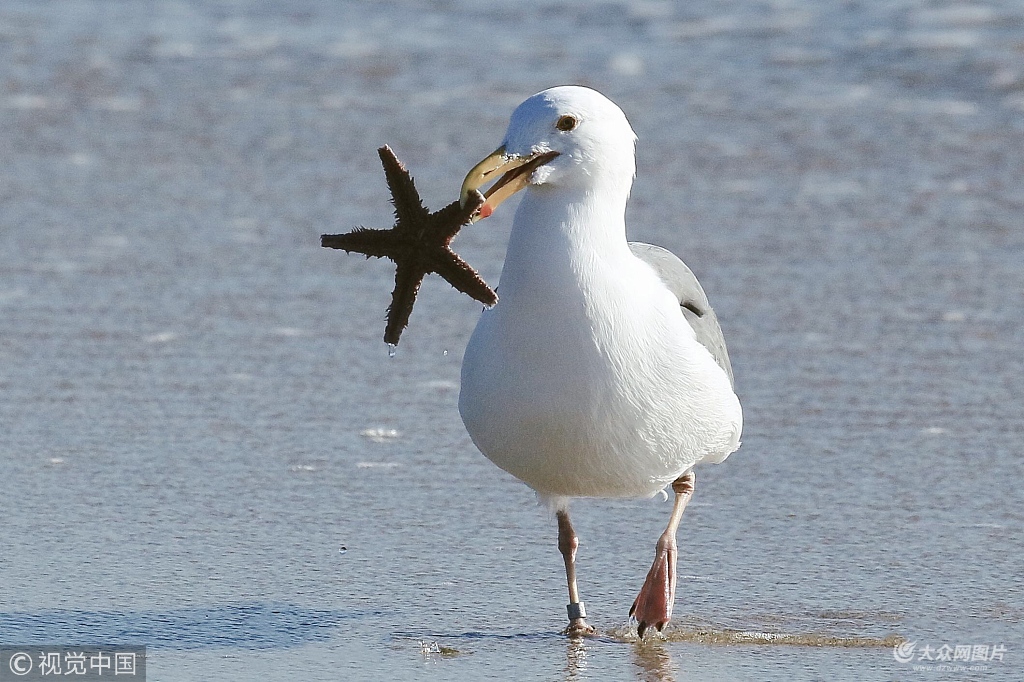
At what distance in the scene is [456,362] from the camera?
645cm

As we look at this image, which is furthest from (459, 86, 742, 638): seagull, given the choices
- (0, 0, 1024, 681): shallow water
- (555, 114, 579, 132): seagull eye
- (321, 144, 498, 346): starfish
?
(0, 0, 1024, 681): shallow water

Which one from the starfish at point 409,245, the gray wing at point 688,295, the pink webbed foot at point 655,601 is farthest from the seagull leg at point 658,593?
the starfish at point 409,245

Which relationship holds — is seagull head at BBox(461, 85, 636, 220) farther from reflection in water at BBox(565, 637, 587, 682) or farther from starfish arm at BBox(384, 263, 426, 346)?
reflection in water at BBox(565, 637, 587, 682)

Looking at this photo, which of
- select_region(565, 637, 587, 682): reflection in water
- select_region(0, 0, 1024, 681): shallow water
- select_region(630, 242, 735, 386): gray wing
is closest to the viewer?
select_region(565, 637, 587, 682): reflection in water

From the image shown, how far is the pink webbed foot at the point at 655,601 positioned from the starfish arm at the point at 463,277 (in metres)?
0.84

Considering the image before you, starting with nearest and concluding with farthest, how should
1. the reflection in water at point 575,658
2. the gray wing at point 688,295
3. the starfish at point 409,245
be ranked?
the starfish at point 409,245
the reflection in water at point 575,658
the gray wing at point 688,295

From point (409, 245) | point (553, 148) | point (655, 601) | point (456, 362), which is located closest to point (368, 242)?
point (409, 245)

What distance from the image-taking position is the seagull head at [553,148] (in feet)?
13.1

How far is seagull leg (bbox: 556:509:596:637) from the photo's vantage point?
4.41 meters

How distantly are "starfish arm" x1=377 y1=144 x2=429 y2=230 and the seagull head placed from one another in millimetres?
159

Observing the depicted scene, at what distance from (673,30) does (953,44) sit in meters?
1.97

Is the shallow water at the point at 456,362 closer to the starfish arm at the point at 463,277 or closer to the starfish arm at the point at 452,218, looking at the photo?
the starfish arm at the point at 463,277

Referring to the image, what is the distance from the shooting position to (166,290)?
7.11 meters

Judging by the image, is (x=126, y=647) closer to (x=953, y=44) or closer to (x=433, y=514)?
(x=433, y=514)
